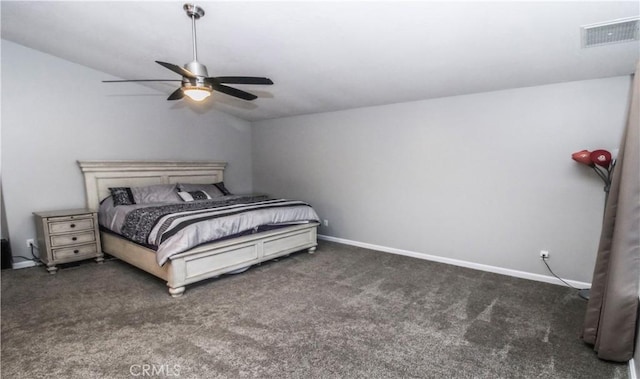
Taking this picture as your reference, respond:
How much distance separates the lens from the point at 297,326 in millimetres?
2430

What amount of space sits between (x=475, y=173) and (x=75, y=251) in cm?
500

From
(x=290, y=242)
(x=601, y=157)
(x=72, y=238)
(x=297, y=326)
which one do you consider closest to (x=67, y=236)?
(x=72, y=238)

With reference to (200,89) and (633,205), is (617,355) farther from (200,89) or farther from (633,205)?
(200,89)

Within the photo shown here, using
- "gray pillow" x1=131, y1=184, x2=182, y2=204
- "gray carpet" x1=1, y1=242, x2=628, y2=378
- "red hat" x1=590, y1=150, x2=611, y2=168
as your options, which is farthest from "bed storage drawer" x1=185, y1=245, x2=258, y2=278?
"red hat" x1=590, y1=150, x2=611, y2=168

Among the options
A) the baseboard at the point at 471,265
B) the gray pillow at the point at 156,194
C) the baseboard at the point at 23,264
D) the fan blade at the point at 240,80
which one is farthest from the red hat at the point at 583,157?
the baseboard at the point at 23,264

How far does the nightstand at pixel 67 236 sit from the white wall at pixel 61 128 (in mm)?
320

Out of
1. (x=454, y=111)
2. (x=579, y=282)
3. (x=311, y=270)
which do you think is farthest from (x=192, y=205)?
(x=579, y=282)

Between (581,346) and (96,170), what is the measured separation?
561 centimetres

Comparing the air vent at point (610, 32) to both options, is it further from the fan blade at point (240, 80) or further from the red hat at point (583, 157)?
the fan blade at point (240, 80)

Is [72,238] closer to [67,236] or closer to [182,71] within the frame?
[67,236]

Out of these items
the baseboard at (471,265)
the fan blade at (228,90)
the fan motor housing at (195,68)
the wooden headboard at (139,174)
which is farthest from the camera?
the wooden headboard at (139,174)

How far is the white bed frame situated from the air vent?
341cm

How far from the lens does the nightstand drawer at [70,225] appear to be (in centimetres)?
363

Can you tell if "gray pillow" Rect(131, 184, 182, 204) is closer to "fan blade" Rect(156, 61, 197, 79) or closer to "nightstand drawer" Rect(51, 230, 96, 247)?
"nightstand drawer" Rect(51, 230, 96, 247)
